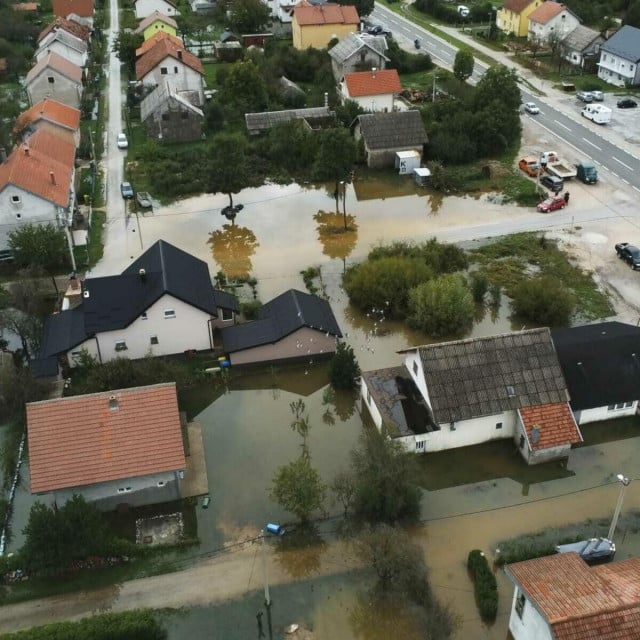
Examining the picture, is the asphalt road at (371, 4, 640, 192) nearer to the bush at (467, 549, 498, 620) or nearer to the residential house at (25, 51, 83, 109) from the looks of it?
the bush at (467, 549, 498, 620)

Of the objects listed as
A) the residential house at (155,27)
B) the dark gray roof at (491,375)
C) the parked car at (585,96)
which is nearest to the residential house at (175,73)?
the residential house at (155,27)

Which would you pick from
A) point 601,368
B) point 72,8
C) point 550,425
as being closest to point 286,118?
point 601,368

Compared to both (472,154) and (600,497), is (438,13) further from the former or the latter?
(600,497)

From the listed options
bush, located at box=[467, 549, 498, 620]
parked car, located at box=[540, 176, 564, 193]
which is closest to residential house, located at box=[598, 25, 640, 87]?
parked car, located at box=[540, 176, 564, 193]

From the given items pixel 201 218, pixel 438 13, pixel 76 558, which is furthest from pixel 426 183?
pixel 438 13

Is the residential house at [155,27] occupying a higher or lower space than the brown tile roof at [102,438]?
lower

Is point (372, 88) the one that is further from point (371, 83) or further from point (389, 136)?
point (389, 136)

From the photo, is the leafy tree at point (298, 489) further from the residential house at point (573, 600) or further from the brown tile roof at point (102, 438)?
the residential house at point (573, 600)
